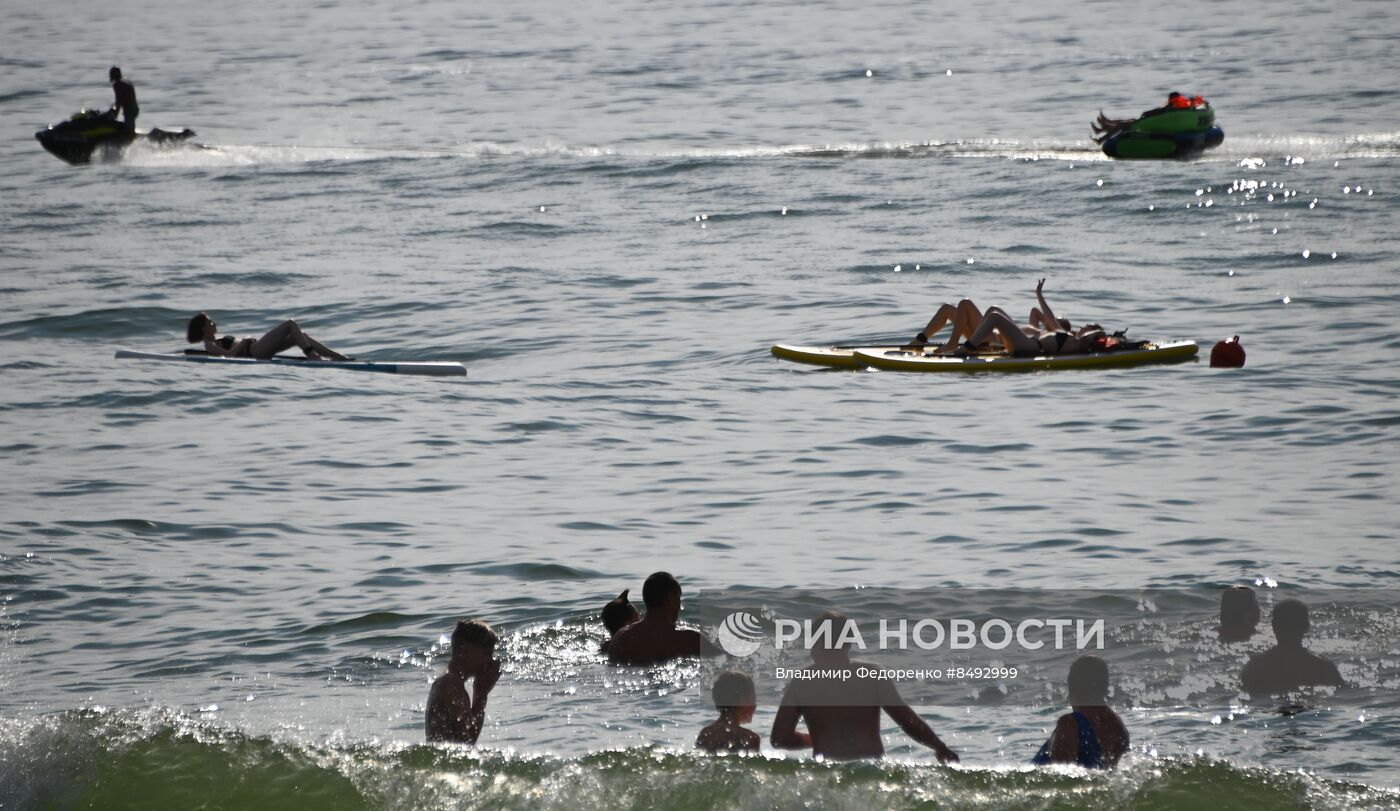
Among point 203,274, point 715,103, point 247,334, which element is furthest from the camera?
point 715,103

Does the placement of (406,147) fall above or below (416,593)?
above

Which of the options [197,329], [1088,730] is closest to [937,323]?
[197,329]

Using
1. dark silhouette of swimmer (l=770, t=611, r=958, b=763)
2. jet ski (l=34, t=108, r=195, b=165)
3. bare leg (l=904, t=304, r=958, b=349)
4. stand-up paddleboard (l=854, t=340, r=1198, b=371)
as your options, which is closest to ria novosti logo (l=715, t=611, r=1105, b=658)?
dark silhouette of swimmer (l=770, t=611, r=958, b=763)

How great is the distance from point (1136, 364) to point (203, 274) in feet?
56.1

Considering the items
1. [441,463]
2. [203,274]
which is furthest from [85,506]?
[203,274]

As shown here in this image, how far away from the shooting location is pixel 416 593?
12305 mm

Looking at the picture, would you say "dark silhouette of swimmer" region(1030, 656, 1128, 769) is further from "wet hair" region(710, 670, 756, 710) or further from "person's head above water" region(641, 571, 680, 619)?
"person's head above water" region(641, 571, 680, 619)

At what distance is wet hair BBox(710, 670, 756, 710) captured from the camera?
893 centimetres

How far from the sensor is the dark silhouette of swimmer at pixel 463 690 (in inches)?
358

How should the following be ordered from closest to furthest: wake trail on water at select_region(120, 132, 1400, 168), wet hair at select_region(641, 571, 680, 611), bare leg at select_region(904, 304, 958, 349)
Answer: wet hair at select_region(641, 571, 680, 611) → bare leg at select_region(904, 304, 958, 349) → wake trail on water at select_region(120, 132, 1400, 168)

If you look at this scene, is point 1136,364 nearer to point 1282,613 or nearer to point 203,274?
point 1282,613

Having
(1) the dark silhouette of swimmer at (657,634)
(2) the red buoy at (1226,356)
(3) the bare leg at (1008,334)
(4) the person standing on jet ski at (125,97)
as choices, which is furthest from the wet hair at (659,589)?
(4) the person standing on jet ski at (125,97)

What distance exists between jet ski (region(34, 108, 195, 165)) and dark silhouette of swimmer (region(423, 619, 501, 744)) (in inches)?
1200

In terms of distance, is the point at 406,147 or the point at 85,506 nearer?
the point at 85,506
